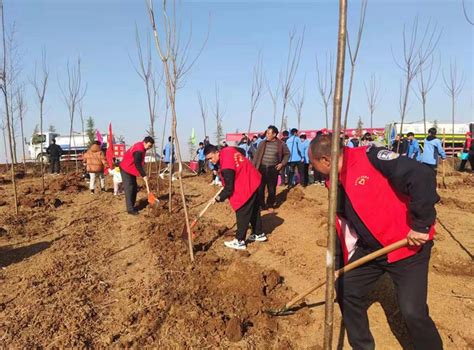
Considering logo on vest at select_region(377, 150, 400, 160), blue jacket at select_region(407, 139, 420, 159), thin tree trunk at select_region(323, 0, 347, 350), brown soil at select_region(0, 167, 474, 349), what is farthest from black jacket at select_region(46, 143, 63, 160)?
thin tree trunk at select_region(323, 0, 347, 350)

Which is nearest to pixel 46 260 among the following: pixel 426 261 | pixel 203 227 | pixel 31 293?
pixel 31 293

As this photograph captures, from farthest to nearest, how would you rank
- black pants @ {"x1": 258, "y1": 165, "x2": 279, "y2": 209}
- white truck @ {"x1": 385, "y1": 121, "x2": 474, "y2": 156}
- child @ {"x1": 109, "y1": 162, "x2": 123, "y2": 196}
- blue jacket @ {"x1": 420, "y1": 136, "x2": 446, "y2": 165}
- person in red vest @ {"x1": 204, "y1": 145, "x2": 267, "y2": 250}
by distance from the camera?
white truck @ {"x1": 385, "y1": 121, "x2": 474, "y2": 156} < blue jacket @ {"x1": 420, "y1": 136, "x2": 446, "y2": 165} < child @ {"x1": 109, "y1": 162, "x2": 123, "y2": 196} < black pants @ {"x1": 258, "y1": 165, "x2": 279, "y2": 209} < person in red vest @ {"x1": 204, "y1": 145, "x2": 267, "y2": 250}

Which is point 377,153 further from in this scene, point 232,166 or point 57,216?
point 57,216

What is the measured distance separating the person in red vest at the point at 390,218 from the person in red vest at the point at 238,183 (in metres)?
2.47

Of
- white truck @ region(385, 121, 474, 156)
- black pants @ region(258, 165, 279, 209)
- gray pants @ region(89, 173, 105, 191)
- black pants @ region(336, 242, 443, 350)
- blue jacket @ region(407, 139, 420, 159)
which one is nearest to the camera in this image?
black pants @ region(336, 242, 443, 350)

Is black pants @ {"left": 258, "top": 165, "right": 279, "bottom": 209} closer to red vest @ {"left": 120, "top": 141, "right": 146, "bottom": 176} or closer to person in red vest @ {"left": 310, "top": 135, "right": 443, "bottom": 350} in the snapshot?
red vest @ {"left": 120, "top": 141, "right": 146, "bottom": 176}

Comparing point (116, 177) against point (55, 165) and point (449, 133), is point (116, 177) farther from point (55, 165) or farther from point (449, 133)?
point (449, 133)

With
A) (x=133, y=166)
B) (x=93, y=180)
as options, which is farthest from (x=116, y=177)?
(x=133, y=166)

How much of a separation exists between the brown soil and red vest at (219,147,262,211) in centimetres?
75

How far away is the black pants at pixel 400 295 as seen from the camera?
91.6 inches

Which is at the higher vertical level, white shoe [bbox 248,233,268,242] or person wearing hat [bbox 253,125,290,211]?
person wearing hat [bbox 253,125,290,211]

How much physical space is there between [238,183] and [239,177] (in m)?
0.08

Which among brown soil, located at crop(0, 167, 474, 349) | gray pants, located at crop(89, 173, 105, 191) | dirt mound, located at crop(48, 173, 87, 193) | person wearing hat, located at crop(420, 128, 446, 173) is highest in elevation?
person wearing hat, located at crop(420, 128, 446, 173)

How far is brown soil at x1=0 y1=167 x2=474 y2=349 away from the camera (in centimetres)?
304
